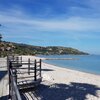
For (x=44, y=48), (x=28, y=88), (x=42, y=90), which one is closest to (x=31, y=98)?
(x=28, y=88)

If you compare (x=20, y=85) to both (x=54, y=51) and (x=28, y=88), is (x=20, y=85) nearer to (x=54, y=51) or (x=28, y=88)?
(x=28, y=88)

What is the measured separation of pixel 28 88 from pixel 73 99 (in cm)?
237

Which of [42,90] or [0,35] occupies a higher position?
[0,35]

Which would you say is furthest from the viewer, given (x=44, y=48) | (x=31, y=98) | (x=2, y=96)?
(x=44, y=48)

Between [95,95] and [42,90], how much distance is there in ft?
9.48

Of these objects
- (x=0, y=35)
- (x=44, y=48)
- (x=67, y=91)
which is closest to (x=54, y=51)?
(x=44, y=48)

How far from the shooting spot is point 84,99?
13266 mm

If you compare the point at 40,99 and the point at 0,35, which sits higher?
the point at 0,35

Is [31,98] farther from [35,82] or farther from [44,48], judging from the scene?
[44,48]

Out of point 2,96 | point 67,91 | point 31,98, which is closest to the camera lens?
point 2,96

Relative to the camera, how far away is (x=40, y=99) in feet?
41.8

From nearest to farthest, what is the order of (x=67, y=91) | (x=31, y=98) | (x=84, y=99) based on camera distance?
(x=31, y=98) → (x=84, y=99) → (x=67, y=91)

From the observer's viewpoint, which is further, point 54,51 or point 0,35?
point 54,51

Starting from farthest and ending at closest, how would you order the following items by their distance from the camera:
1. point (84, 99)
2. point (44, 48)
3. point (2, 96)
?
point (44, 48) < point (84, 99) < point (2, 96)
